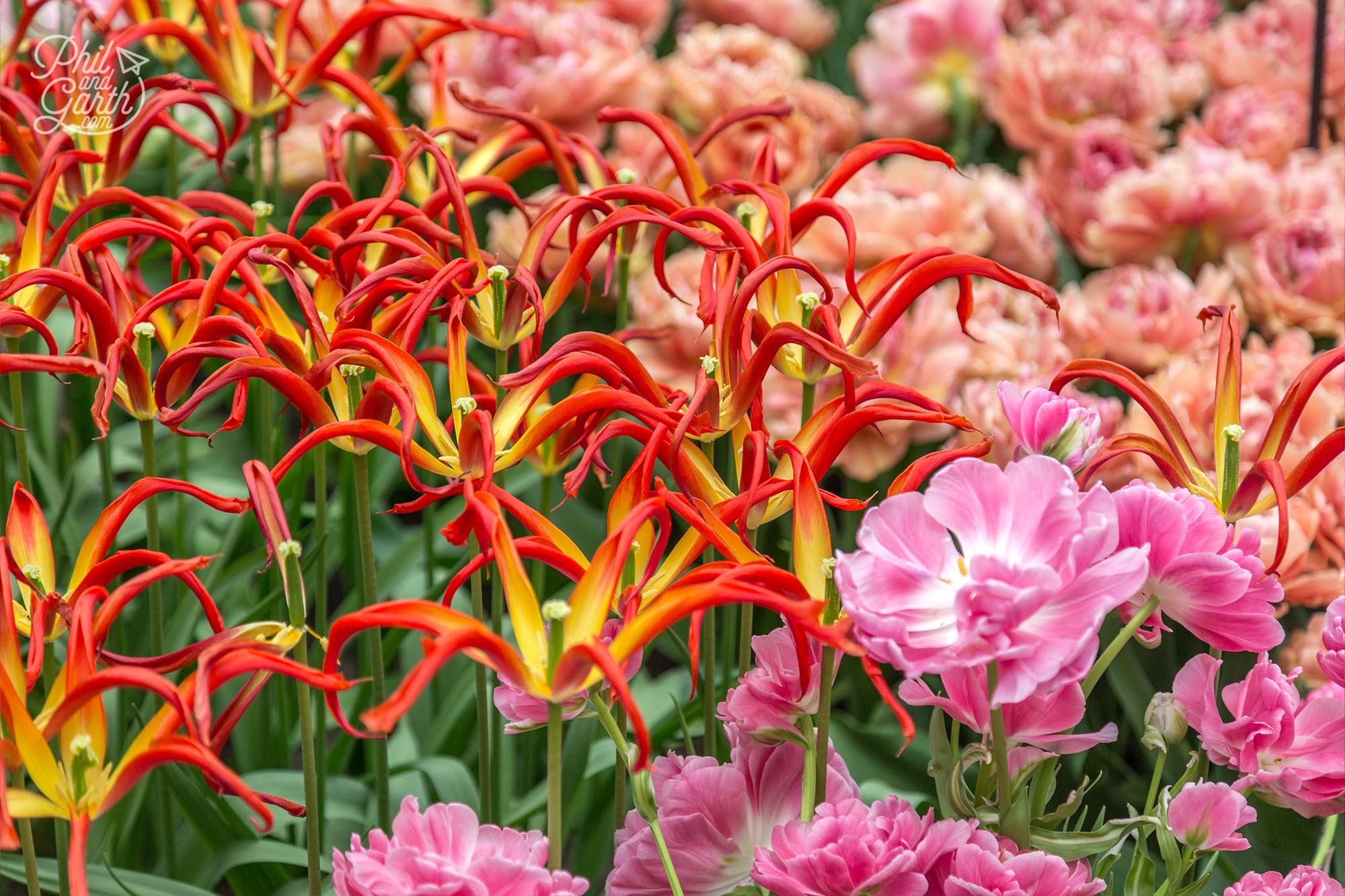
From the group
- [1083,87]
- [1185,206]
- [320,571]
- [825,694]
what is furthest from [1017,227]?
[825,694]

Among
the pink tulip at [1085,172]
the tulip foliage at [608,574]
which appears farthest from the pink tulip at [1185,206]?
the tulip foliage at [608,574]

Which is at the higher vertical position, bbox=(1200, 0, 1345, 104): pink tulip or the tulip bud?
bbox=(1200, 0, 1345, 104): pink tulip

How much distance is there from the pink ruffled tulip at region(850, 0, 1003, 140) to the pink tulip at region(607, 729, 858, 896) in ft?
3.45

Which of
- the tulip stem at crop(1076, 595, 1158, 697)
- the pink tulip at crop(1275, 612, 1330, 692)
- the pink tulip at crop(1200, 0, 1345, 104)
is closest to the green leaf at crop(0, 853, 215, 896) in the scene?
the tulip stem at crop(1076, 595, 1158, 697)

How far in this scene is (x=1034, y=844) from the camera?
476 millimetres

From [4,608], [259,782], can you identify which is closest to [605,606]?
[4,608]

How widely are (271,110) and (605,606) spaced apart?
542mm

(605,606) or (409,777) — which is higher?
(605,606)

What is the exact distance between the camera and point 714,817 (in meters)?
0.50

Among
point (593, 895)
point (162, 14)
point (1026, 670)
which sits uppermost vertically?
point (162, 14)

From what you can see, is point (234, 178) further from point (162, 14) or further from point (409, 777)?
point (409, 777)

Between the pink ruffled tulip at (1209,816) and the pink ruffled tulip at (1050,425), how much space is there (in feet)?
0.40

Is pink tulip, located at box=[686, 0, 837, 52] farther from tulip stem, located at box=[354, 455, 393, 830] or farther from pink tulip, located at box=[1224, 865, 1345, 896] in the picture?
pink tulip, located at box=[1224, 865, 1345, 896]

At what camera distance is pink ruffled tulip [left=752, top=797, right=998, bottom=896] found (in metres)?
0.45
